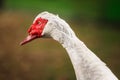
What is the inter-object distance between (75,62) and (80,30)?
2.29 metres

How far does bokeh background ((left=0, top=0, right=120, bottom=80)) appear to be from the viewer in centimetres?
412

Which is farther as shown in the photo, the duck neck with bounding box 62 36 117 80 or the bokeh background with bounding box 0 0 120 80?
the bokeh background with bounding box 0 0 120 80

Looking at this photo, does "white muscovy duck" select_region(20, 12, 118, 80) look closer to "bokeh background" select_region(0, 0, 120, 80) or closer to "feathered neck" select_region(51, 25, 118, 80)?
"feathered neck" select_region(51, 25, 118, 80)

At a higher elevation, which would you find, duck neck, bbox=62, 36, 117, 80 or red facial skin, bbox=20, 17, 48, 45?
red facial skin, bbox=20, 17, 48, 45

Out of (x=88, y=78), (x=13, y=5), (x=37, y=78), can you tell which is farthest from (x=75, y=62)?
(x=13, y=5)

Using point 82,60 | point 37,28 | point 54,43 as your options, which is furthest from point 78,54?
point 54,43

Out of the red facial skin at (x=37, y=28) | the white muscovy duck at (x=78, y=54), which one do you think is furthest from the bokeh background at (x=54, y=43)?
the white muscovy duck at (x=78, y=54)

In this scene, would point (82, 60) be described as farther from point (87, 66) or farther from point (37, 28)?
point (37, 28)

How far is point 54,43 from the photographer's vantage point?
435cm

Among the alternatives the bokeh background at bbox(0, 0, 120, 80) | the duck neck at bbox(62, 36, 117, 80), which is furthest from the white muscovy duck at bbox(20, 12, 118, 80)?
the bokeh background at bbox(0, 0, 120, 80)

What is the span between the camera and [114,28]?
4316 millimetres

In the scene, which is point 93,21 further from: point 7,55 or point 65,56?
point 7,55

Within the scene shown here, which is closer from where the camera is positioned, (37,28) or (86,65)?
(86,65)

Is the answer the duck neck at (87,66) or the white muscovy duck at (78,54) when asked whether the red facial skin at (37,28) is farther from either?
the duck neck at (87,66)
